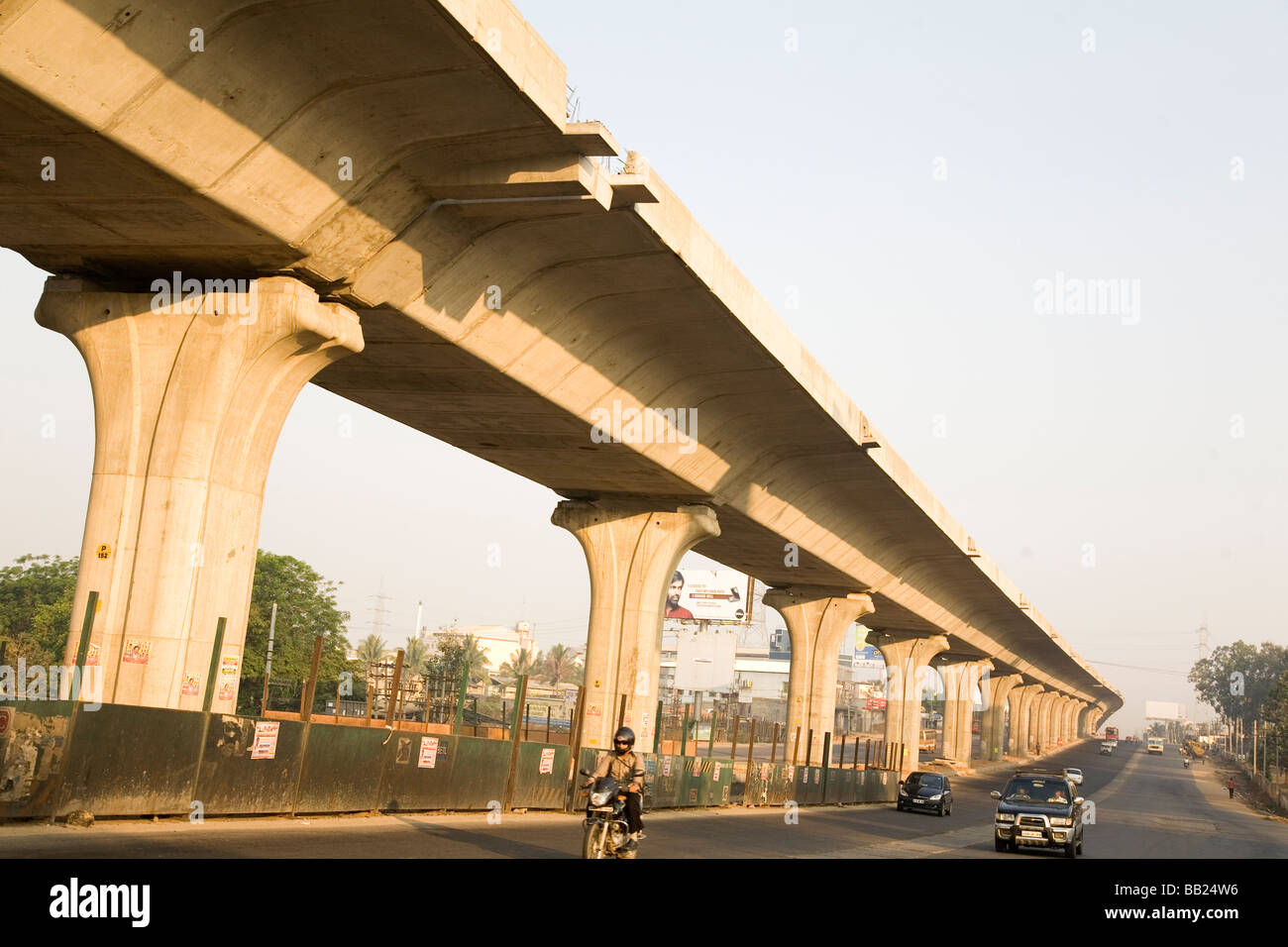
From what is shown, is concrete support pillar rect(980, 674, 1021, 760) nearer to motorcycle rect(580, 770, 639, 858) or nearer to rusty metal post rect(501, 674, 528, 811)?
rusty metal post rect(501, 674, 528, 811)

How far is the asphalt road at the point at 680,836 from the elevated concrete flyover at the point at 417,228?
331 centimetres

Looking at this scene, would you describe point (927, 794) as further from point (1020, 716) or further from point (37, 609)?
point (1020, 716)

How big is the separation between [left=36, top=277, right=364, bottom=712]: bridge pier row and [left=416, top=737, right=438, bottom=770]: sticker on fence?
17.4ft

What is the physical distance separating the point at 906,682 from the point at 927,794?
25.7 metres

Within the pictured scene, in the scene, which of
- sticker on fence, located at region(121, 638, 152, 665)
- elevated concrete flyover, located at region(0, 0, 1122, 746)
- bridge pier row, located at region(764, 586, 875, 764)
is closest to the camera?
elevated concrete flyover, located at region(0, 0, 1122, 746)

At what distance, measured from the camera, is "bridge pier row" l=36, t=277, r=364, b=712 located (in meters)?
17.3

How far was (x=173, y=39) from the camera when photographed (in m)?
12.9

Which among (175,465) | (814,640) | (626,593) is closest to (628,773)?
(175,465)

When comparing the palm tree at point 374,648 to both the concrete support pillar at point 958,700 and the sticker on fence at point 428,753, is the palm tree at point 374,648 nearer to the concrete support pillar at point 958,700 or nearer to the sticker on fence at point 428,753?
the concrete support pillar at point 958,700

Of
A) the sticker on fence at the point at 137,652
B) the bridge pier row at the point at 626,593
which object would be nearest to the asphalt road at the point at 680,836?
the sticker on fence at the point at 137,652

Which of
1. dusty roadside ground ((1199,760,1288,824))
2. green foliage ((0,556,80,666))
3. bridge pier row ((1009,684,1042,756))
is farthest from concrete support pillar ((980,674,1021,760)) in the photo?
green foliage ((0,556,80,666))

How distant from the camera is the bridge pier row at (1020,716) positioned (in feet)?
429
